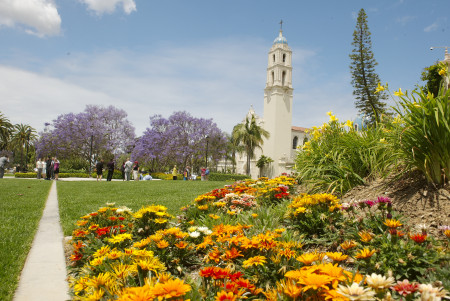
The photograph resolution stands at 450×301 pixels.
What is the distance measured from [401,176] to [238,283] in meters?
2.97

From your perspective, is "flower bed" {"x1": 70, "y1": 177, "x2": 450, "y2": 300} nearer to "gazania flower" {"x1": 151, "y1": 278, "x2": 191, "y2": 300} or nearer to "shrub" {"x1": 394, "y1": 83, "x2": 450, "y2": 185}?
"gazania flower" {"x1": 151, "y1": 278, "x2": 191, "y2": 300}

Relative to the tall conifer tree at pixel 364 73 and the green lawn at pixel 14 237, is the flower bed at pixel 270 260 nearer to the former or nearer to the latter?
the green lawn at pixel 14 237

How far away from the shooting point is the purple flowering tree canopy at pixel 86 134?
30.8 m

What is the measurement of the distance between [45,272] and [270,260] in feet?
7.13

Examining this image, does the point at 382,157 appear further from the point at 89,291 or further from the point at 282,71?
the point at 282,71

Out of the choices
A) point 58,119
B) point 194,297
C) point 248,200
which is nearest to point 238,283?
point 194,297

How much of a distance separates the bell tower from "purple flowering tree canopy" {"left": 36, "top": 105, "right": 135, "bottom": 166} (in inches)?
874

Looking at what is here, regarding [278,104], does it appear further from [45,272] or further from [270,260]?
[270,260]

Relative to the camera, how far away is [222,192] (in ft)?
16.5

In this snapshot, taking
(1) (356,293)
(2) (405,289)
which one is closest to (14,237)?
(1) (356,293)

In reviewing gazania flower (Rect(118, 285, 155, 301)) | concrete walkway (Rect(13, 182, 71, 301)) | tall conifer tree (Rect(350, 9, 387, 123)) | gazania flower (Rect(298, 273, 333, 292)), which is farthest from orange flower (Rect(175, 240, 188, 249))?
tall conifer tree (Rect(350, 9, 387, 123))

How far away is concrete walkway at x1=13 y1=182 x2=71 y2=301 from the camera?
2.38m

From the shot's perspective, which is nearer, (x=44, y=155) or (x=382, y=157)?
(x=382, y=157)

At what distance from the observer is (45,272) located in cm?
283
